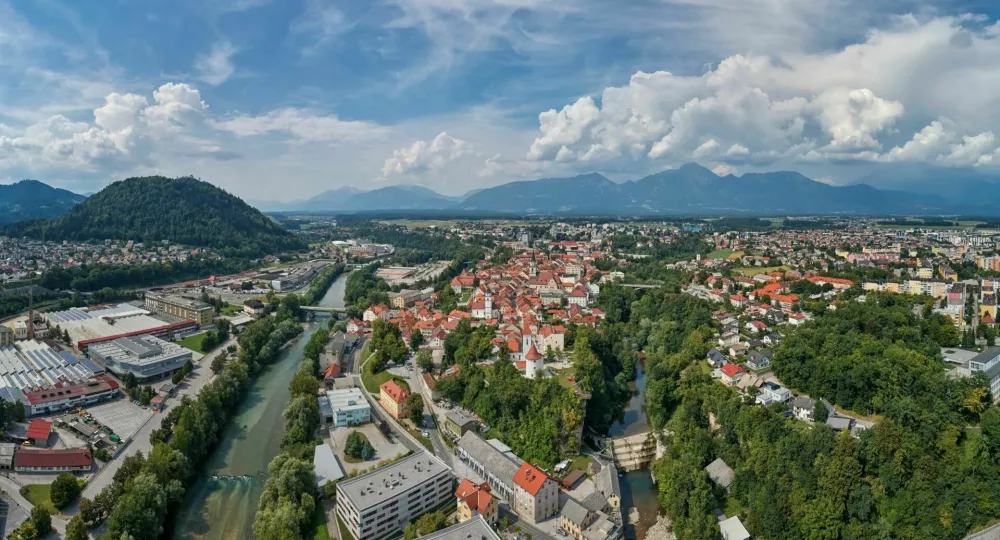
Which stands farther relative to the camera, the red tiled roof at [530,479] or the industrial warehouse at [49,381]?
the industrial warehouse at [49,381]

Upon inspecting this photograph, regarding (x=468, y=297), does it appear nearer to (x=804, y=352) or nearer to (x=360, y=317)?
(x=360, y=317)

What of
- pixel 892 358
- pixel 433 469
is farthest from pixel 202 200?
pixel 892 358

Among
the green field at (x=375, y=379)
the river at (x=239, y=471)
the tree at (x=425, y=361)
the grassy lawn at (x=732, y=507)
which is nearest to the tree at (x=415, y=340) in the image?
the green field at (x=375, y=379)

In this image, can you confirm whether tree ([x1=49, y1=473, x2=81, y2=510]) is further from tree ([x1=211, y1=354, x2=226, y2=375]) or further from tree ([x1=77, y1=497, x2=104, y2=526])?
tree ([x1=211, y1=354, x2=226, y2=375])

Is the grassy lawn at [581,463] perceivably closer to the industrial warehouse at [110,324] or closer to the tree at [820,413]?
the tree at [820,413]

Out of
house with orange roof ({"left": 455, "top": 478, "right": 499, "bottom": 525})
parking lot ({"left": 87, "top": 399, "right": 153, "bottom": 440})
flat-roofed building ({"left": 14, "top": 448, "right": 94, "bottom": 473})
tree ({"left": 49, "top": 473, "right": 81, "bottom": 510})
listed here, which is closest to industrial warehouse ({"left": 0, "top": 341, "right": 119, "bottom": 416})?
parking lot ({"left": 87, "top": 399, "right": 153, "bottom": 440})

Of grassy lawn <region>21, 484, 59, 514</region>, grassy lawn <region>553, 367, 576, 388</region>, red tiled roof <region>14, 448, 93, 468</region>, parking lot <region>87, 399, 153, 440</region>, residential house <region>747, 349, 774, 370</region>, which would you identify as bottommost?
grassy lawn <region>21, 484, 59, 514</region>

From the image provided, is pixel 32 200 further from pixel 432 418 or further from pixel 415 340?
pixel 432 418
